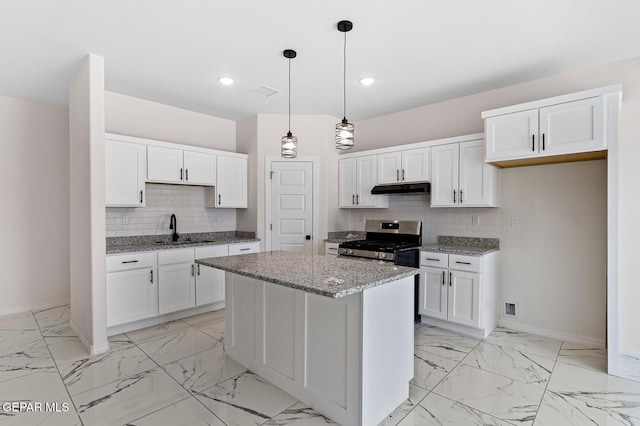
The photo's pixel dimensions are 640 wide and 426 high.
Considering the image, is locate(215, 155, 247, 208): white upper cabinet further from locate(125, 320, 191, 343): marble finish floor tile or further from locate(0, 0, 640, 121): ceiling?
locate(125, 320, 191, 343): marble finish floor tile

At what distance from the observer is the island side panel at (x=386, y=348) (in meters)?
1.97

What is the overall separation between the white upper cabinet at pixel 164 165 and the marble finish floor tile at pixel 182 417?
8.81 feet

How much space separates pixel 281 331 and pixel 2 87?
14.2 feet

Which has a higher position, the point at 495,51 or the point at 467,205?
the point at 495,51

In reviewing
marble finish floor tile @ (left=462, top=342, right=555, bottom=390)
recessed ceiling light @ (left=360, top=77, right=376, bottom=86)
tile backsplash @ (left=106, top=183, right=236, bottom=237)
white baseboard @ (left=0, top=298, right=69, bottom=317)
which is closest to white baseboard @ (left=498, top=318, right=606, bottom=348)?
marble finish floor tile @ (left=462, top=342, right=555, bottom=390)

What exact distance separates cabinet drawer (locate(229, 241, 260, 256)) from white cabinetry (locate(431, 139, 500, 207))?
2.48 metres

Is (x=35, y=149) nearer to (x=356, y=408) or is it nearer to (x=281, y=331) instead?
(x=281, y=331)

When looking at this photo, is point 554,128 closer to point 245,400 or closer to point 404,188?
point 404,188

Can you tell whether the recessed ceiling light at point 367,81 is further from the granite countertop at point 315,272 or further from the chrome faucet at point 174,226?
the chrome faucet at point 174,226

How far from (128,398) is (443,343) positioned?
2818 mm

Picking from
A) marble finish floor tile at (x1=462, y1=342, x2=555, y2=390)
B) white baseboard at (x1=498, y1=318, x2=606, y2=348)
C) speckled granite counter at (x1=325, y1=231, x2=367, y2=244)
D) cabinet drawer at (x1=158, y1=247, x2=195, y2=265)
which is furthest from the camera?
speckled granite counter at (x1=325, y1=231, x2=367, y2=244)

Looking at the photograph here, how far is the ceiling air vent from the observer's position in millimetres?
3890

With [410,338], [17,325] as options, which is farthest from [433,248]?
[17,325]

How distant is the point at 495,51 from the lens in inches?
116
